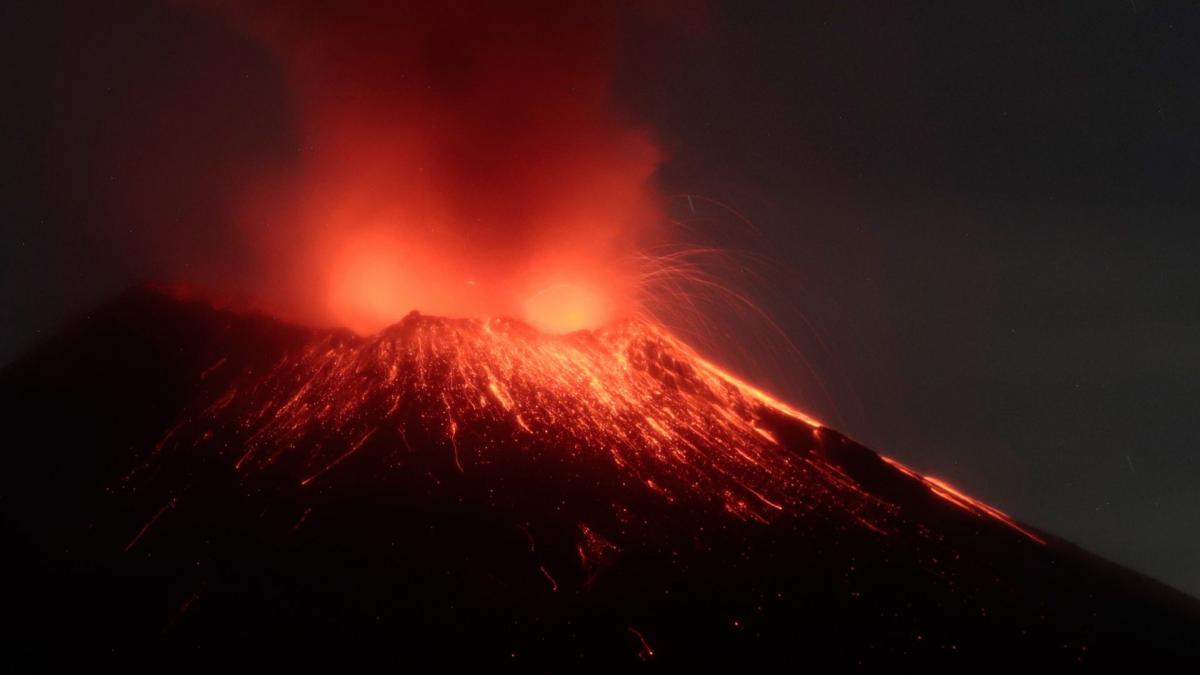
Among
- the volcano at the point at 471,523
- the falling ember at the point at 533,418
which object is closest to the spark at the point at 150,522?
the volcano at the point at 471,523

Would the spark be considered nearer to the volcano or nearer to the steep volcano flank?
the volcano

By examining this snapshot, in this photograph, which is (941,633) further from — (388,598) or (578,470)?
(388,598)

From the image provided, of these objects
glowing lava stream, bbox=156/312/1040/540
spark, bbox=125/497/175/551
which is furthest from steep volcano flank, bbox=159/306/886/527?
spark, bbox=125/497/175/551

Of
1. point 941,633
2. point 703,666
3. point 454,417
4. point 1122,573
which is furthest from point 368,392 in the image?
point 1122,573

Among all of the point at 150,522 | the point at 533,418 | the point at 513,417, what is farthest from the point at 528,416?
the point at 150,522

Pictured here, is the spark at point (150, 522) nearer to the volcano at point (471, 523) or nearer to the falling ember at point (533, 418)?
the volcano at point (471, 523)
